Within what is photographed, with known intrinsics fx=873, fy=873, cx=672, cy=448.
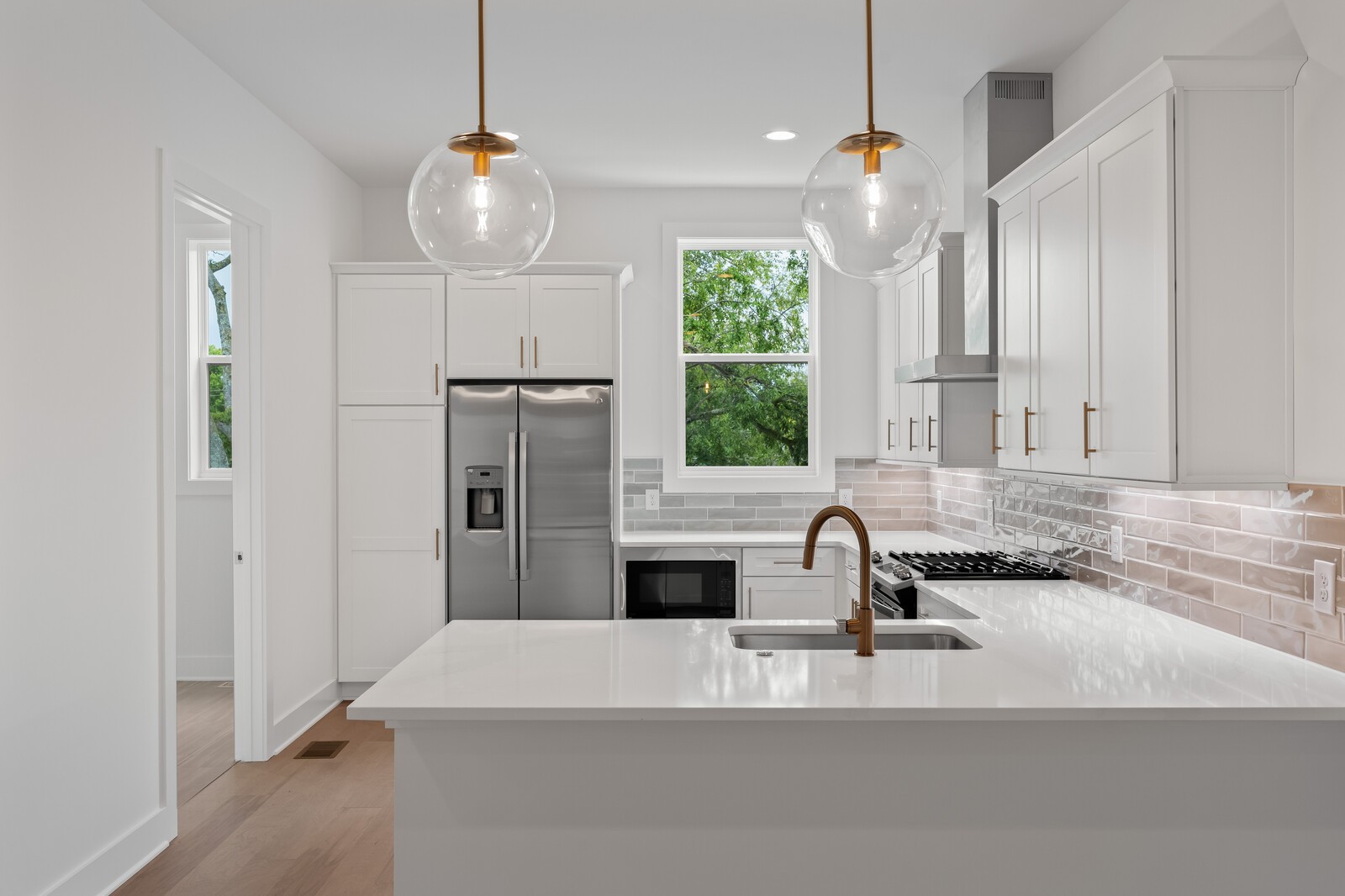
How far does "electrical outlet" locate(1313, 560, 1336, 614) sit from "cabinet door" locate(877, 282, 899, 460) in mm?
2478

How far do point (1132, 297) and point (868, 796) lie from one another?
4.87 ft

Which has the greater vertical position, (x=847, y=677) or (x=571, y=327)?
(x=571, y=327)

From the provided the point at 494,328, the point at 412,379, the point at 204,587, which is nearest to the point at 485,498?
the point at 412,379

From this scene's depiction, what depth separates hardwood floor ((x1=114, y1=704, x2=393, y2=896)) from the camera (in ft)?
9.11

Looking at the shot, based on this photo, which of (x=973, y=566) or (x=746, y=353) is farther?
(x=746, y=353)

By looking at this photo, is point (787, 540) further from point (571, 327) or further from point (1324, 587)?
point (1324, 587)

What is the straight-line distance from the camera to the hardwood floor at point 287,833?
109 inches

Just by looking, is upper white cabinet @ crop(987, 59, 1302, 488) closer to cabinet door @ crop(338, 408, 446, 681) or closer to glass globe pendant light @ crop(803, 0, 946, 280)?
glass globe pendant light @ crop(803, 0, 946, 280)

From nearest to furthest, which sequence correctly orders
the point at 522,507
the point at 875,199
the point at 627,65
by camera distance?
the point at 875,199 → the point at 627,65 → the point at 522,507

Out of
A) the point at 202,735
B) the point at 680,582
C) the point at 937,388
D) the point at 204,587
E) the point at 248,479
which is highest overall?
the point at 937,388

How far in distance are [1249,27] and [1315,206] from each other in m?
0.59

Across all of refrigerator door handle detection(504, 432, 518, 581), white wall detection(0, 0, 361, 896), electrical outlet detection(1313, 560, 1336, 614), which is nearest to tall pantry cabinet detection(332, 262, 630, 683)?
refrigerator door handle detection(504, 432, 518, 581)

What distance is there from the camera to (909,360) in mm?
4332

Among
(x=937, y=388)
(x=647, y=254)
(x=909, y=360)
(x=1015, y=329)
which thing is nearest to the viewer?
(x=1015, y=329)
